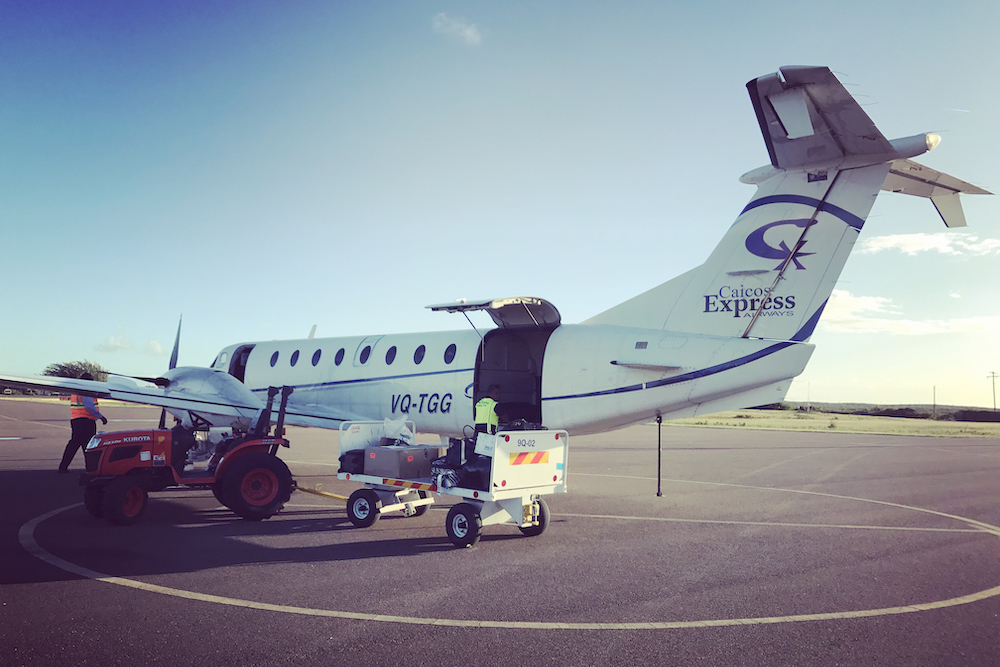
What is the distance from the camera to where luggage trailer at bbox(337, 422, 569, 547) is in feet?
28.1

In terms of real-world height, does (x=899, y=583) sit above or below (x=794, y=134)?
below

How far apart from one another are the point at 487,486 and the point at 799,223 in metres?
6.79

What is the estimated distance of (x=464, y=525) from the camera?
858 centimetres

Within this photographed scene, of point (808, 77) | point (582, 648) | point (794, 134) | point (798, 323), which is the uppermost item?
point (808, 77)

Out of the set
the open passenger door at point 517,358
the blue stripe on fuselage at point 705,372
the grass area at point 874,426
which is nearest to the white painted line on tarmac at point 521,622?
the blue stripe on fuselage at point 705,372

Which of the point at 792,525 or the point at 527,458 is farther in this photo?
the point at 792,525

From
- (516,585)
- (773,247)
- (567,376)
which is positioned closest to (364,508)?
(516,585)

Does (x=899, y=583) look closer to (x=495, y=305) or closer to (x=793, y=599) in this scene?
(x=793, y=599)

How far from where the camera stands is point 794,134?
804cm

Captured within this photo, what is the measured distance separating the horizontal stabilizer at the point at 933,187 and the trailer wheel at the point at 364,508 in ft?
31.3

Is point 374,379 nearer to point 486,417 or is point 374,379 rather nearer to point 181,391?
point 181,391

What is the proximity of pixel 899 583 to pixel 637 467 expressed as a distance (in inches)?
474

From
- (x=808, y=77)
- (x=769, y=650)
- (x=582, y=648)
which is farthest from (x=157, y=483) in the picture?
(x=808, y=77)

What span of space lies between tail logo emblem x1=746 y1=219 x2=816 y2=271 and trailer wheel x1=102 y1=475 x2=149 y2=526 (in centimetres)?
1075
